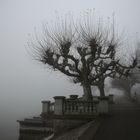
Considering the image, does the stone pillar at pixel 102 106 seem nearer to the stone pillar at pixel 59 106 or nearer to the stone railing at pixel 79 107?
the stone railing at pixel 79 107

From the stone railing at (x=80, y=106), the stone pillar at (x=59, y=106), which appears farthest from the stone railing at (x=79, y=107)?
the stone pillar at (x=59, y=106)

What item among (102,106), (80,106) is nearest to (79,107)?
(80,106)

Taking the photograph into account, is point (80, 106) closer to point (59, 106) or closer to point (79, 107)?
point (79, 107)

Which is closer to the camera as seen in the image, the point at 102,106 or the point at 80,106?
the point at 102,106

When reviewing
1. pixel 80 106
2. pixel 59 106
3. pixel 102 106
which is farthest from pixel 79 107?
pixel 102 106

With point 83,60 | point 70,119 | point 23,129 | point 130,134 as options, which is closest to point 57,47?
point 83,60

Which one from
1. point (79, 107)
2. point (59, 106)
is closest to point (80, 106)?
point (79, 107)

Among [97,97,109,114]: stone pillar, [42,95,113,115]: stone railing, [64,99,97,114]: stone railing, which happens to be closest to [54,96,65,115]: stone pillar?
[42,95,113,115]: stone railing

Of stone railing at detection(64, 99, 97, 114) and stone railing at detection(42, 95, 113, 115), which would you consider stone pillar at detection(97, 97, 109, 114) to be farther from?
stone railing at detection(64, 99, 97, 114)

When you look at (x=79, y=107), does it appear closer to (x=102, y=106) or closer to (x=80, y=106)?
(x=80, y=106)

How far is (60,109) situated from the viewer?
14086 mm

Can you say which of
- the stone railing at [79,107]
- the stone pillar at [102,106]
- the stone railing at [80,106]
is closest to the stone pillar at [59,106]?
the stone railing at [80,106]

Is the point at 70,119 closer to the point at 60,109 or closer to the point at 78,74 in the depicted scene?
the point at 60,109

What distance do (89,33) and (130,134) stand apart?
9015mm
